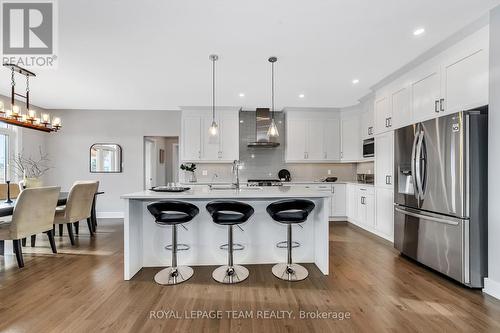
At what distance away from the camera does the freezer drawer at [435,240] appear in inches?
90.0

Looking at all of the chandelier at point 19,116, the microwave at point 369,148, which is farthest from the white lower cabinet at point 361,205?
the chandelier at point 19,116

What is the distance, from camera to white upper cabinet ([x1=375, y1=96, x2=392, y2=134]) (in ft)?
12.3

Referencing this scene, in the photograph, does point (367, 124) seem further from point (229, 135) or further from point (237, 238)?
point (237, 238)

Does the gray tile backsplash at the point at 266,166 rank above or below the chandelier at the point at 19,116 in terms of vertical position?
below

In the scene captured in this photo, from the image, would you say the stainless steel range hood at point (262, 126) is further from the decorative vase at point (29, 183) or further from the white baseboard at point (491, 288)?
the white baseboard at point (491, 288)

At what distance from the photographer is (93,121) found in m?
5.59

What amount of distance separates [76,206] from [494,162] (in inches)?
203

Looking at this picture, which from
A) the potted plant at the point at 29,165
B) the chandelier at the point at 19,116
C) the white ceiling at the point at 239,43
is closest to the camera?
the white ceiling at the point at 239,43

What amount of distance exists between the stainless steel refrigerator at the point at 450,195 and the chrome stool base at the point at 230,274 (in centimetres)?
206

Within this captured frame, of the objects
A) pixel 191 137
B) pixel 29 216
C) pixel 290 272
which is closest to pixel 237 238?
pixel 290 272

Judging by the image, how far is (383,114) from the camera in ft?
12.8

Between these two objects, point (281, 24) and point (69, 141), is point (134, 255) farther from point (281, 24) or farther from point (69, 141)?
point (69, 141)

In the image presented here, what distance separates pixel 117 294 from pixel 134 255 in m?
0.42

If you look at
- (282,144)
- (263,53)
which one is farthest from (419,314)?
(282,144)
